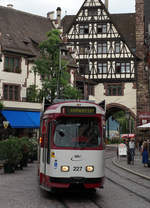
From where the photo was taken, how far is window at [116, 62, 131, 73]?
53.5 meters

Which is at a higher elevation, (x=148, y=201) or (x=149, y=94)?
(x=149, y=94)

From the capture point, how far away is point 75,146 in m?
12.5

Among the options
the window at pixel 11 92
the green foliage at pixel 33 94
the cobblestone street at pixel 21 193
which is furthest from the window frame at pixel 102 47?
the cobblestone street at pixel 21 193

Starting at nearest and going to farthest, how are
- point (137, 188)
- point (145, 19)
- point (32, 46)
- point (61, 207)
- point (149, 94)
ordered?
1. point (61, 207)
2. point (137, 188)
3. point (32, 46)
4. point (149, 94)
5. point (145, 19)

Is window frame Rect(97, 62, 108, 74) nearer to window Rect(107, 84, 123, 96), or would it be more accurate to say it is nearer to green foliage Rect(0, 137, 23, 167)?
window Rect(107, 84, 123, 96)

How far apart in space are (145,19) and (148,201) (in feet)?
156

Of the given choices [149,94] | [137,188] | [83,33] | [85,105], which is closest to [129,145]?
[137,188]

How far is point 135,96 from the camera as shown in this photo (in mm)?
53781

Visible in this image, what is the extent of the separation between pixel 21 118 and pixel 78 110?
27625 millimetres

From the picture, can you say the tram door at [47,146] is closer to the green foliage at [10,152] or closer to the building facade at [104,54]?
the green foliage at [10,152]

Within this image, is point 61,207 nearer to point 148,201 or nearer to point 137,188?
point 148,201

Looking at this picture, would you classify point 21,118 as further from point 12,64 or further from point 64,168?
point 64,168

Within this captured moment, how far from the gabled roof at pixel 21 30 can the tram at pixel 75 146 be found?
28347 mm

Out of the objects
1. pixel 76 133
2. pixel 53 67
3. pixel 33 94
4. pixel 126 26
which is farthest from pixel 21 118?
pixel 76 133
